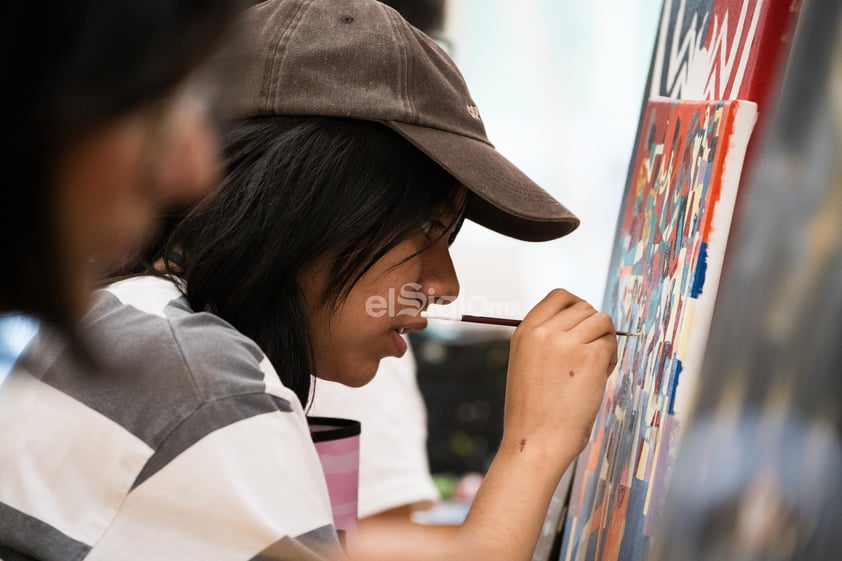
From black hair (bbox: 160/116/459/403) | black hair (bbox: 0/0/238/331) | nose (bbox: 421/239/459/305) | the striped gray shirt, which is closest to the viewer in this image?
black hair (bbox: 0/0/238/331)

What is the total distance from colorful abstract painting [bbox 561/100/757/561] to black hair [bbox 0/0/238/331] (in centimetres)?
51

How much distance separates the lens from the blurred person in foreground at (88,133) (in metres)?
0.39

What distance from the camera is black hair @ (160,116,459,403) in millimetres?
969

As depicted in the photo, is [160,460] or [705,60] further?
[705,60]

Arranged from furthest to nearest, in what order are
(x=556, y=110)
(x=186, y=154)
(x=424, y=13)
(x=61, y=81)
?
(x=556, y=110), (x=424, y=13), (x=186, y=154), (x=61, y=81)

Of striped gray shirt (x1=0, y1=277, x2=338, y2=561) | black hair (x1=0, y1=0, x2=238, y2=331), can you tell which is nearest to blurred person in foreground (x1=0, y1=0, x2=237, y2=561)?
black hair (x1=0, y1=0, x2=238, y2=331)

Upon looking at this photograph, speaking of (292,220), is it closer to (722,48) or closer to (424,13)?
(722,48)

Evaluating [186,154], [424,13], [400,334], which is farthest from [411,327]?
[424,13]

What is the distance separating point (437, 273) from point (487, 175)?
139mm

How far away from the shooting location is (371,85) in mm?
990

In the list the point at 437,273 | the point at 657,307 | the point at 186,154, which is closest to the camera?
the point at 186,154

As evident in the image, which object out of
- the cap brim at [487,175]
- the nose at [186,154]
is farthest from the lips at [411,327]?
the nose at [186,154]

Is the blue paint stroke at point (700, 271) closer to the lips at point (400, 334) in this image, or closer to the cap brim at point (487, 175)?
the cap brim at point (487, 175)

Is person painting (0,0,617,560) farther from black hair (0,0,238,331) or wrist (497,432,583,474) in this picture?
black hair (0,0,238,331)
